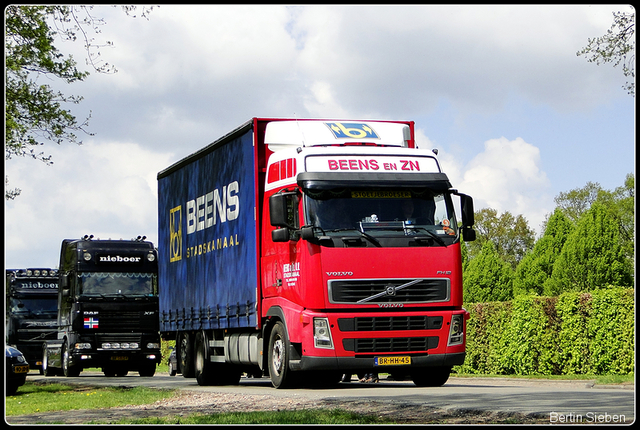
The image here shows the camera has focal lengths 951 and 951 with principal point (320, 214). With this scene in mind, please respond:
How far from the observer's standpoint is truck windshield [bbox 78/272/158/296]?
28.1 metres

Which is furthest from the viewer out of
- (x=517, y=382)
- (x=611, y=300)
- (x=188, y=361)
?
(x=611, y=300)

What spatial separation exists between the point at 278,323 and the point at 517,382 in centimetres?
918

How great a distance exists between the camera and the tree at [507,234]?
8181 cm

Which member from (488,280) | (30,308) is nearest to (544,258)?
(488,280)

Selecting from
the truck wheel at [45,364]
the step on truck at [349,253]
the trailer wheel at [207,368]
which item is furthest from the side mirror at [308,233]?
the truck wheel at [45,364]

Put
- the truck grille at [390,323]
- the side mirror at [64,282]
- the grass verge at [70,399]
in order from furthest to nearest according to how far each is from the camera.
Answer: the side mirror at [64,282] < the truck grille at [390,323] < the grass verge at [70,399]

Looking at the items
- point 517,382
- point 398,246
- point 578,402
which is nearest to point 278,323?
point 398,246

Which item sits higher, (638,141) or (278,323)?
(638,141)

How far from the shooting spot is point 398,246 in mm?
15211

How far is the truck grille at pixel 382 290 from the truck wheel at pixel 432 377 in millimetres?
1865

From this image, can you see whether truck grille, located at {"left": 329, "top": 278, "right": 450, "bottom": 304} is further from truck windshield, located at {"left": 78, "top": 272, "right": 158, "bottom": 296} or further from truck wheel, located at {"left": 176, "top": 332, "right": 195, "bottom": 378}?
truck windshield, located at {"left": 78, "top": 272, "right": 158, "bottom": 296}

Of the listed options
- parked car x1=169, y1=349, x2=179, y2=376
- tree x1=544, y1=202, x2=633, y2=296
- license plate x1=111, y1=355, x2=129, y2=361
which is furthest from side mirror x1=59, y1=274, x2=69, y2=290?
tree x1=544, y1=202, x2=633, y2=296

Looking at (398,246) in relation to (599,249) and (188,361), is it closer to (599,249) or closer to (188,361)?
(188,361)

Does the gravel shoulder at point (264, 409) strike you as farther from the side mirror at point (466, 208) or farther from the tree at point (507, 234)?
the tree at point (507, 234)
